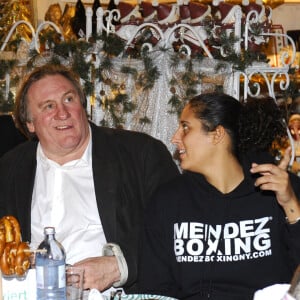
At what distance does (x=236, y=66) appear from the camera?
12.9 ft

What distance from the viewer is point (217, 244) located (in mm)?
2311

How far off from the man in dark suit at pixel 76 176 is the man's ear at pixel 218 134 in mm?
383

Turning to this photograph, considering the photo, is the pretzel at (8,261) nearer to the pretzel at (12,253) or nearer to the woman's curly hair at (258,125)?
the pretzel at (12,253)

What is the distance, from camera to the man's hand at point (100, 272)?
7.76 feet

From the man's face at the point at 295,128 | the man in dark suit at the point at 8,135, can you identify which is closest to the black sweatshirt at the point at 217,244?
the man in dark suit at the point at 8,135

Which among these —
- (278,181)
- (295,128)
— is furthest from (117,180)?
(295,128)

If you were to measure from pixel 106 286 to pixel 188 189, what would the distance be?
17.1 inches

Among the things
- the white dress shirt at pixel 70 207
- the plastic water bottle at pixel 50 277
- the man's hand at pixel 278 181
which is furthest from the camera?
the white dress shirt at pixel 70 207

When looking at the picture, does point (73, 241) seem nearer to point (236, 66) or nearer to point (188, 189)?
point (188, 189)

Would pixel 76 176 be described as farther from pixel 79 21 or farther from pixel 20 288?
pixel 79 21

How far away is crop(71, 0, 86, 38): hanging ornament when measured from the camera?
4602mm

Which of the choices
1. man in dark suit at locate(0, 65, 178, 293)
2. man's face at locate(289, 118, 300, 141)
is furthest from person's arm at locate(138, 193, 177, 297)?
man's face at locate(289, 118, 300, 141)

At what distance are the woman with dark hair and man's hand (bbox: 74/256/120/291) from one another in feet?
0.34

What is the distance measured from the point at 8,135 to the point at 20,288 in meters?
1.65
